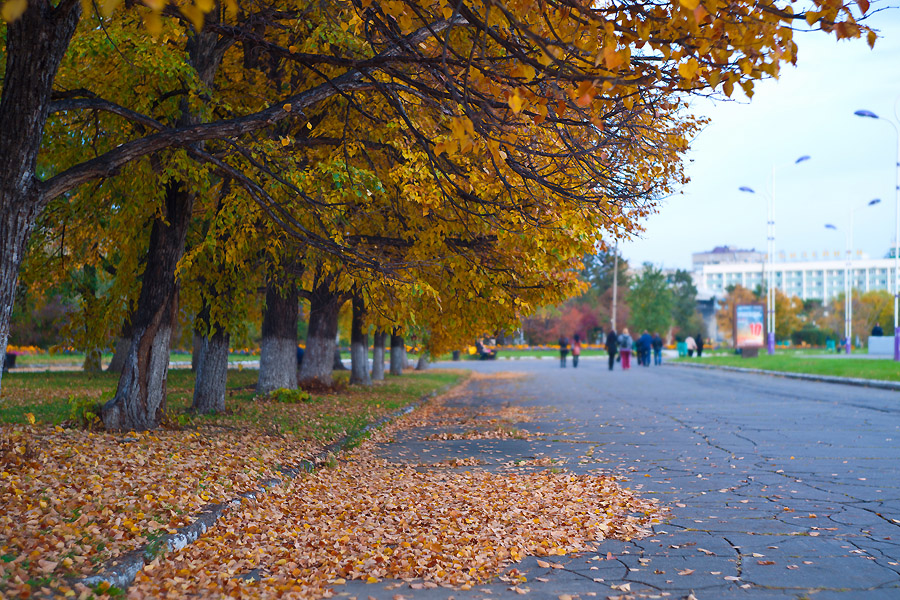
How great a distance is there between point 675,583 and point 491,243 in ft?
32.7

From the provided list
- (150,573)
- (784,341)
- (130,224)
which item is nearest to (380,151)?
(130,224)

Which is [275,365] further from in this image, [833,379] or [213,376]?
[833,379]

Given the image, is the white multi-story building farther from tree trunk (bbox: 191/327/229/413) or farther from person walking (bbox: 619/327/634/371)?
tree trunk (bbox: 191/327/229/413)

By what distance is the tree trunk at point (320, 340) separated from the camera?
69.9 feet

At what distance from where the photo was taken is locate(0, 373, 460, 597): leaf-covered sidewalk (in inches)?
202

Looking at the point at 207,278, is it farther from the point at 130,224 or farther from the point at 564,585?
the point at 564,585

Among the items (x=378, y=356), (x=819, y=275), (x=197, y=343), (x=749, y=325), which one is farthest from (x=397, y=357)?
(x=819, y=275)

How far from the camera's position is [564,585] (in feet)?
16.7

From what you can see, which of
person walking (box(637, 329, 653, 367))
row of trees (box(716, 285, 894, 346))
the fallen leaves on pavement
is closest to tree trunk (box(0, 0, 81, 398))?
the fallen leaves on pavement

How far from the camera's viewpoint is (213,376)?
14.4 meters

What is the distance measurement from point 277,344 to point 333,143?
249 inches

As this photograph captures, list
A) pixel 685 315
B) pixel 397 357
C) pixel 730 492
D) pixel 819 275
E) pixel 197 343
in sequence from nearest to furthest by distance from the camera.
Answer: pixel 730 492, pixel 197 343, pixel 397 357, pixel 685 315, pixel 819 275

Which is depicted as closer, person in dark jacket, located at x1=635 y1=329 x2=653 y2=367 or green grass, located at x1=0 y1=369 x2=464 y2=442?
green grass, located at x1=0 y1=369 x2=464 y2=442

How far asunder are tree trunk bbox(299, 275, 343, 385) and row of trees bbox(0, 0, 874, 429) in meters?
5.32
